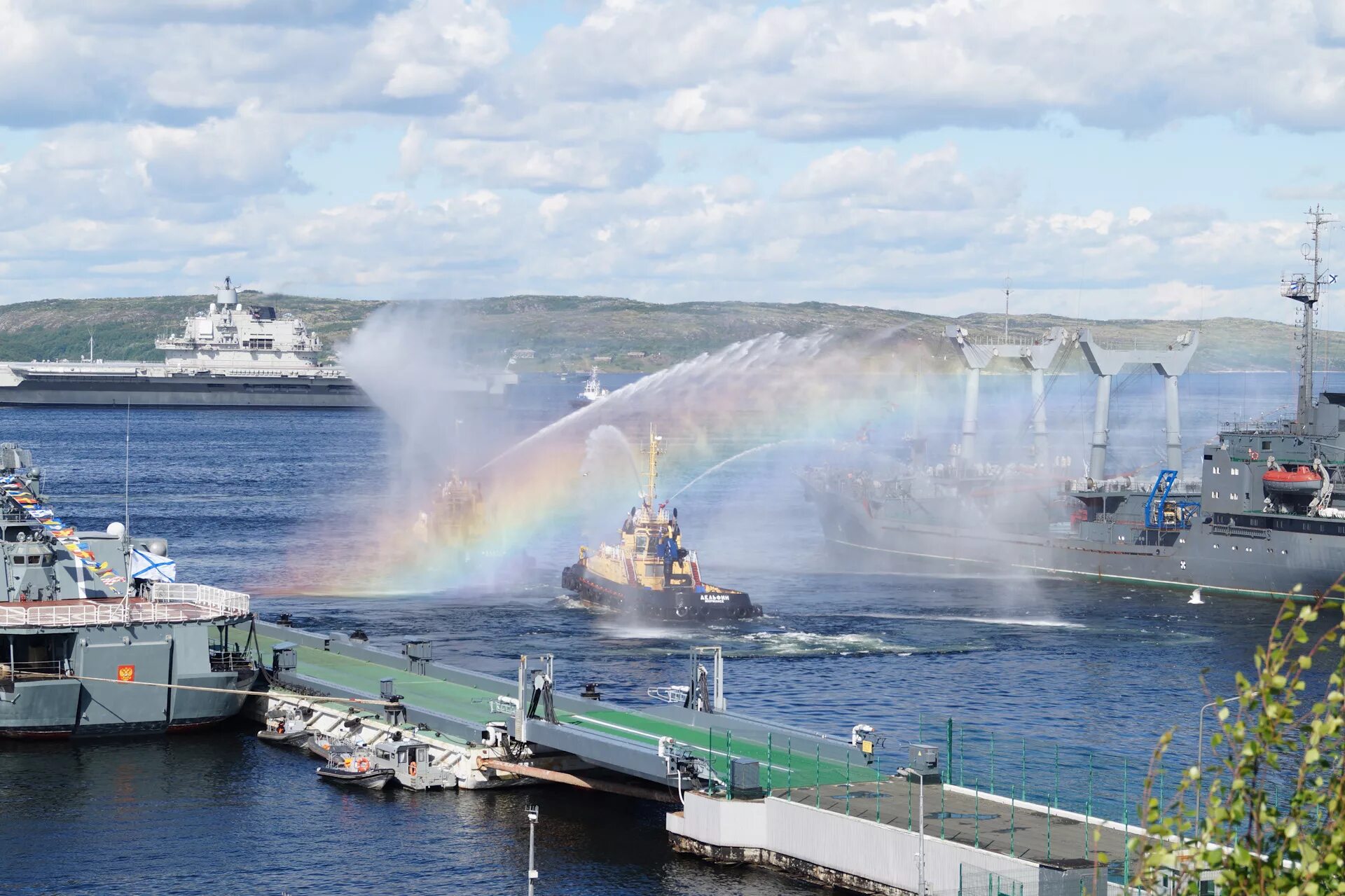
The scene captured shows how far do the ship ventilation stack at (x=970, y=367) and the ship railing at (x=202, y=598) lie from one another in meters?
68.2

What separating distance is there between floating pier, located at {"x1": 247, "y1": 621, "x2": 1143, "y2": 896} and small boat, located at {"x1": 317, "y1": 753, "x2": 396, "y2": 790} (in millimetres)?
1257

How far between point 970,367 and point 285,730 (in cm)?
7564

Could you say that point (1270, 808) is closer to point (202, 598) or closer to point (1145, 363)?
point (202, 598)

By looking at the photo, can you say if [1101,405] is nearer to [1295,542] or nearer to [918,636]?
[1295,542]

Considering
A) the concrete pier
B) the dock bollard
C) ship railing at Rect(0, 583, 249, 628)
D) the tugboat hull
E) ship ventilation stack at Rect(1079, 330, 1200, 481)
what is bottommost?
the concrete pier

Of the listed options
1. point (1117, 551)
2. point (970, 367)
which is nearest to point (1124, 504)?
point (1117, 551)

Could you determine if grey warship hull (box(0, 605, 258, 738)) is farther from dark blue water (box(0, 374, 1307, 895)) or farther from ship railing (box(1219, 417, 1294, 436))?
ship railing (box(1219, 417, 1294, 436))

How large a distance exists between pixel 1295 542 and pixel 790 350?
74059mm

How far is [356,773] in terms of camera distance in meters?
44.2

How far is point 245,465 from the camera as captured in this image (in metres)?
155

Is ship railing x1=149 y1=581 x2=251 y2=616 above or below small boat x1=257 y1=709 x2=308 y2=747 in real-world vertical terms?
above

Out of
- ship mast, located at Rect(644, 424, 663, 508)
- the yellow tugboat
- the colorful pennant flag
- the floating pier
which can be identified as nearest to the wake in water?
A: the yellow tugboat

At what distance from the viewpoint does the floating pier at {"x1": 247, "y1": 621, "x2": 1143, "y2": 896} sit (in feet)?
106

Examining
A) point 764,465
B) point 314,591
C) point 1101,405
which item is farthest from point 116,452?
point 1101,405
